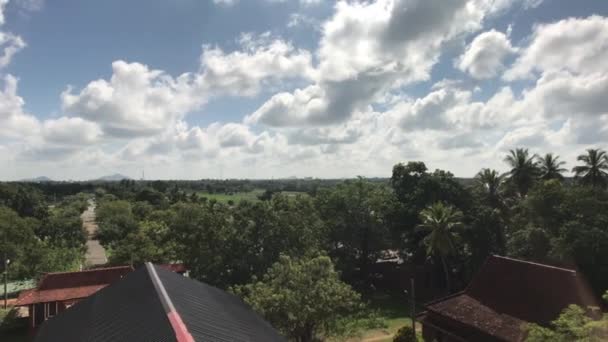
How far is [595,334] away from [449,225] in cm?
2123

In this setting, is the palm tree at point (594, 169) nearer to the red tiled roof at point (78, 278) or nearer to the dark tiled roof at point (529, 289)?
the dark tiled roof at point (529, 289)

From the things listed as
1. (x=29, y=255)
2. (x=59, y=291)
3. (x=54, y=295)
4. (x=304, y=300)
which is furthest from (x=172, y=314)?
(x=29, y=255)

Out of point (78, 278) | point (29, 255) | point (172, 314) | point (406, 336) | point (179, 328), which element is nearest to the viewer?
point (179, 328)

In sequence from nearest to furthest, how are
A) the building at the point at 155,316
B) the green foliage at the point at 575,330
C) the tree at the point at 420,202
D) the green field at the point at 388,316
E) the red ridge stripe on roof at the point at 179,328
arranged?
the red ridge stripe on roof at the point at 179,328 < the building at the point at 155,316 < the green foliage at the point at 575,330 < the green field at the point at 388,316 < the tree at the point at 420,202

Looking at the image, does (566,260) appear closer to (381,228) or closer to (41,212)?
(381,228)

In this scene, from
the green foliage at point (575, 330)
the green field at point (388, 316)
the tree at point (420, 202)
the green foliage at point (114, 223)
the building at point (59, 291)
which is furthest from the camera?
the green foliage at point (114, 223)

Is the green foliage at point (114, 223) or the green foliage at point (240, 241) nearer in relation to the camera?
the green foliage at point (240, 241)

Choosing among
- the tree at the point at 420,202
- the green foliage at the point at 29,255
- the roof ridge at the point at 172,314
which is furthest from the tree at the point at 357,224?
the roof ridge at the point at 172,314

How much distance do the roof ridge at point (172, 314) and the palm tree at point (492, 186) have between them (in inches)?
1428

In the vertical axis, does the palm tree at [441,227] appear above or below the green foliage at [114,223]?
above

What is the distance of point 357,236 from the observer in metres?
41.1

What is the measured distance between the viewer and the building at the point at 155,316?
27.4 ft

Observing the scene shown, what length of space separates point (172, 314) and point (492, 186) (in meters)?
38.0

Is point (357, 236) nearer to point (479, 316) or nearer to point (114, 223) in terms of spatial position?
point (479, 316)
